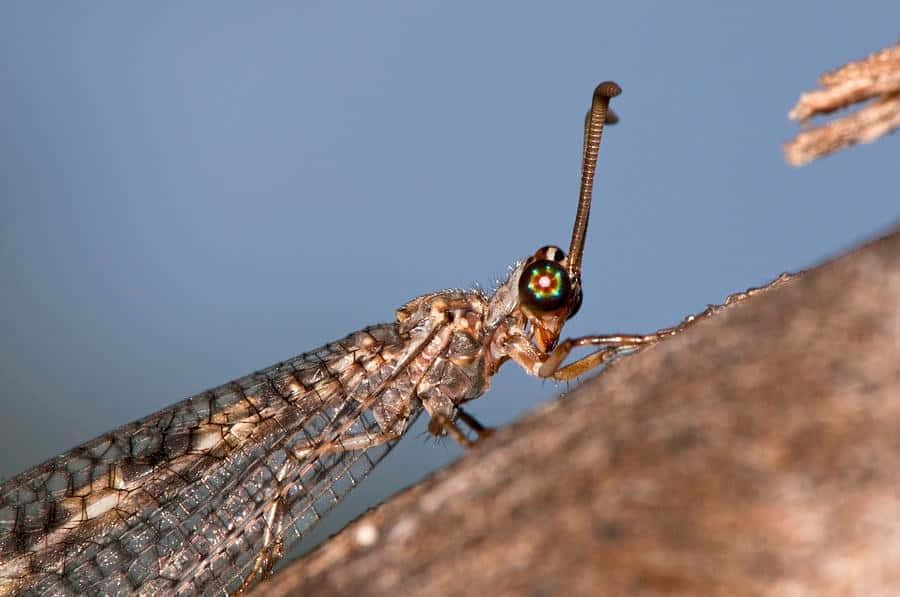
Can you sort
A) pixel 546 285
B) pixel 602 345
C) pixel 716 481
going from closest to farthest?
pixel 716 481 → pixel 602 345 → pixel 546 285

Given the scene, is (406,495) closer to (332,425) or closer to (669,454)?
(669,454)

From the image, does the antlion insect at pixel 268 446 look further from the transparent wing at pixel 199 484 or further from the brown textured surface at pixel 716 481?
the brown textured surface at pixel 716 481

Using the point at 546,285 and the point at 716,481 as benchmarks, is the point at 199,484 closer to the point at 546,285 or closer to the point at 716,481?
the point at 546,285

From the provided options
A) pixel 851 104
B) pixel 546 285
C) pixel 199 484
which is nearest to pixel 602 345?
pixel 546 285

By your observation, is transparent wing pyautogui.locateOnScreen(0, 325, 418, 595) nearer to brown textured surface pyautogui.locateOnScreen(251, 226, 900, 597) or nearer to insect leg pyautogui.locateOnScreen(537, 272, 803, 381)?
insect leg pyautogui.locateOnScreen(537, 272, 803, 381)

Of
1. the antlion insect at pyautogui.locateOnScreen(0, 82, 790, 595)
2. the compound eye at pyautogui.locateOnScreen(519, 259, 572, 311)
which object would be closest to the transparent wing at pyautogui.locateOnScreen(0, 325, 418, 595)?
the antlion insect at pyautogui.locateOnScreen(0, 82, 790, 595)

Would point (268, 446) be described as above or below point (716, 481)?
above
